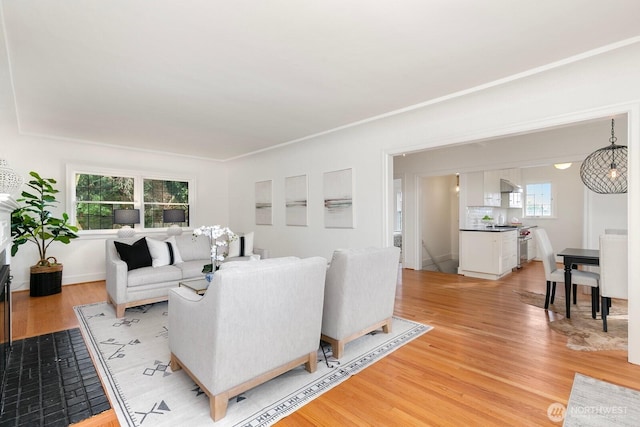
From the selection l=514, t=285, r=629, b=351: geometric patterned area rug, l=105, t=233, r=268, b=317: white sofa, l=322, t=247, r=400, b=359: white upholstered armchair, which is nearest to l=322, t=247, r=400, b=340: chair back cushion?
l=322, t=247, r=400, b=359: white upholstered armchair

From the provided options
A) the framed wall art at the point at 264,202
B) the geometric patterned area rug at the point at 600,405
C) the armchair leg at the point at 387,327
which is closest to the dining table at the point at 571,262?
the geometric patterned area rug at the point at 600,405

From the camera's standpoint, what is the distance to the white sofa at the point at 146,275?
357cm

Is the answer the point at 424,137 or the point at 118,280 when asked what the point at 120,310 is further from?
the point at 424,137

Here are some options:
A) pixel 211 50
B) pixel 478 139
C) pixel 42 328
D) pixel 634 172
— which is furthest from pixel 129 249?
pixel 634 172

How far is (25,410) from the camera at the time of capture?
6.27 feet

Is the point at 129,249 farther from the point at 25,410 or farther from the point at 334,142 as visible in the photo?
the point at 334,142

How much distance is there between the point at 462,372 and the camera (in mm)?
2352

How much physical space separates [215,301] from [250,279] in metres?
0.22

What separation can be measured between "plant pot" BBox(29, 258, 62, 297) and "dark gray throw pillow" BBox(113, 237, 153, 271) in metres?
1.70

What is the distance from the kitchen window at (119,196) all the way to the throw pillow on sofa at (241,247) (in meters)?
2.47

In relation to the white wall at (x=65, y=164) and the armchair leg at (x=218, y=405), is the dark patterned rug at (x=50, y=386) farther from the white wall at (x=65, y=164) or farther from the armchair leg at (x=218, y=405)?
the white wall at (x=65, y=164)

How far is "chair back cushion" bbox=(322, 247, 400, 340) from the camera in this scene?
8.21 feet

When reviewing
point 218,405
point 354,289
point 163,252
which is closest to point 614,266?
point 354,289

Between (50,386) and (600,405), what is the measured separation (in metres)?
3.70
